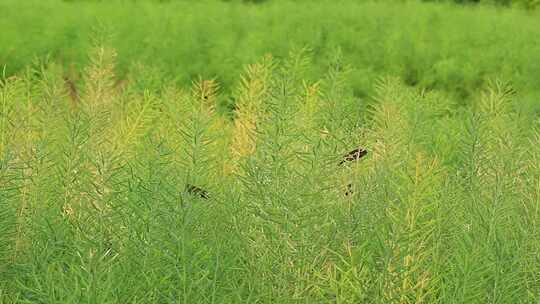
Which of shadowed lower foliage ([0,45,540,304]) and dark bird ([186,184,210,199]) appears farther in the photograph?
dark bird ([186,184,210,199])

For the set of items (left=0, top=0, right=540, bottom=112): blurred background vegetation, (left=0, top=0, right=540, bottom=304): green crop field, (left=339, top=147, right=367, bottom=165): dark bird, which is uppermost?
(left=339, top=147, right=367, bottom=165): dark bird

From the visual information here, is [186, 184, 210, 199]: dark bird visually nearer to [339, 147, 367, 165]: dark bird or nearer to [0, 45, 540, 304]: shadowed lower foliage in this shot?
[0, 45, 540, 304]: shadowed lower foliage

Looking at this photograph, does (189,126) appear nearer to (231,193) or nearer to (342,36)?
(231,193)

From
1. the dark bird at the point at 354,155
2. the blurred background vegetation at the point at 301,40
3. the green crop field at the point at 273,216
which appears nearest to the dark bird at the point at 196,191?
the green crop field at the point at 273,216

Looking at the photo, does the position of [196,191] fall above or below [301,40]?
above

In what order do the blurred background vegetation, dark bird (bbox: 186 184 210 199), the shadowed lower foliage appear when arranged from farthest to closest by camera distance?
the blurred background vegetation
dark bird (bbox: 186 184 210 199)
the shadowed lower foliage

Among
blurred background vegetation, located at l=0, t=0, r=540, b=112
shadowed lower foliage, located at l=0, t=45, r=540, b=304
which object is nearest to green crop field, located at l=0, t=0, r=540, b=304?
shadowed lower foliage, located at l=0, t=45, r=540, b=304

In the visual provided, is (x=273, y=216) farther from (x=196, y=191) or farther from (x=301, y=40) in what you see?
(x=301, y=40)

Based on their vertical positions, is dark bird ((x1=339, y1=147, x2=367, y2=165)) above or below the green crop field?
above

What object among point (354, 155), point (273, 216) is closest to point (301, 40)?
point (354, 155)

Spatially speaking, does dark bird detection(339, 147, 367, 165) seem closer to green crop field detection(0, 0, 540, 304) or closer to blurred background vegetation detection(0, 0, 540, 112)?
green crop field detection(0, 0, 540, 304)

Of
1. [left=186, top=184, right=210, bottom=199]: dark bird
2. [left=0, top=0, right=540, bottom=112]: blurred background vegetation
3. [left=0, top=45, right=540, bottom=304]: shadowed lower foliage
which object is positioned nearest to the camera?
[left=0, top=45, right=540, bottom=304]: shadowed lower foliage

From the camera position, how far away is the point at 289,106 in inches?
76.5

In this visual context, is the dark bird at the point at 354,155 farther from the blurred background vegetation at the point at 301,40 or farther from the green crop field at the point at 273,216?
the blurred background vegetation at the point at 301,40
